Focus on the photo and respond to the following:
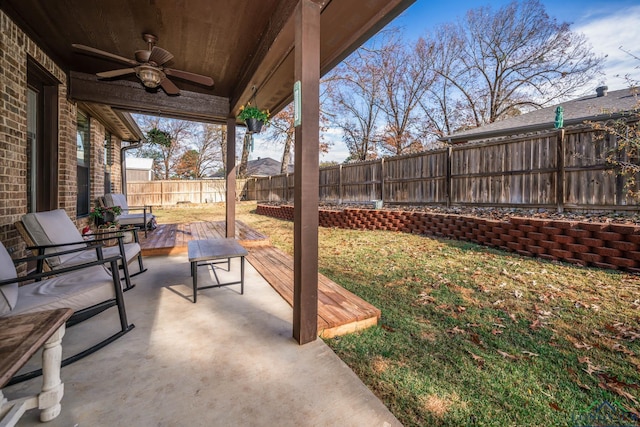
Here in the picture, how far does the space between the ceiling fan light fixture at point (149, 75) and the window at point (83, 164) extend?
116 inches

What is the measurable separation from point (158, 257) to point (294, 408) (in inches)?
149

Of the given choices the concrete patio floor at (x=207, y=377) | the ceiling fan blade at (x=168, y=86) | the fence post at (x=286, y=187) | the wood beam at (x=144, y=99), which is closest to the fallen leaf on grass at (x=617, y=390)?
the concrete patio floor at (x=207, y=377)

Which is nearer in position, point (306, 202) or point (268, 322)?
point (306, 202)

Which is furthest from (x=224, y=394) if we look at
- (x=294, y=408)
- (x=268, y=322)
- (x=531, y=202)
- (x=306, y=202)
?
(x=531, y=202)

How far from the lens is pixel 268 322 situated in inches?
88.8

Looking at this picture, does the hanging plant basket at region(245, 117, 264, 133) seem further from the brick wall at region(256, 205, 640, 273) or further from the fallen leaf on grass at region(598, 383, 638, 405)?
the fallen leaf on grass at region(598, 383, 638, 405)

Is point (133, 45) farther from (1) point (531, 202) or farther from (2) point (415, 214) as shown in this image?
(1) point (531, 202)

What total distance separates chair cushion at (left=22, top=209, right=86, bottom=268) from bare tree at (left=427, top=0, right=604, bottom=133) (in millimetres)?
18434

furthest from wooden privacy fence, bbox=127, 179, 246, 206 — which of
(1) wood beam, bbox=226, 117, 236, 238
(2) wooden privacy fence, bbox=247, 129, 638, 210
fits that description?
(1) wood beam, bbox=226, 117, 236, 238

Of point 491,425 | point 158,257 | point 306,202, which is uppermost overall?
point 306,202

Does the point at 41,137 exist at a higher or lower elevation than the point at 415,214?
higher

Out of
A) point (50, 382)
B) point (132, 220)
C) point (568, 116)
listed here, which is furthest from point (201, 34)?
point (568, 116)

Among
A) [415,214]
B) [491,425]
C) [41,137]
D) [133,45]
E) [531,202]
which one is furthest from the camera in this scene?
[415,214]

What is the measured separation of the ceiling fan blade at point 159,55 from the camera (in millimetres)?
2945
